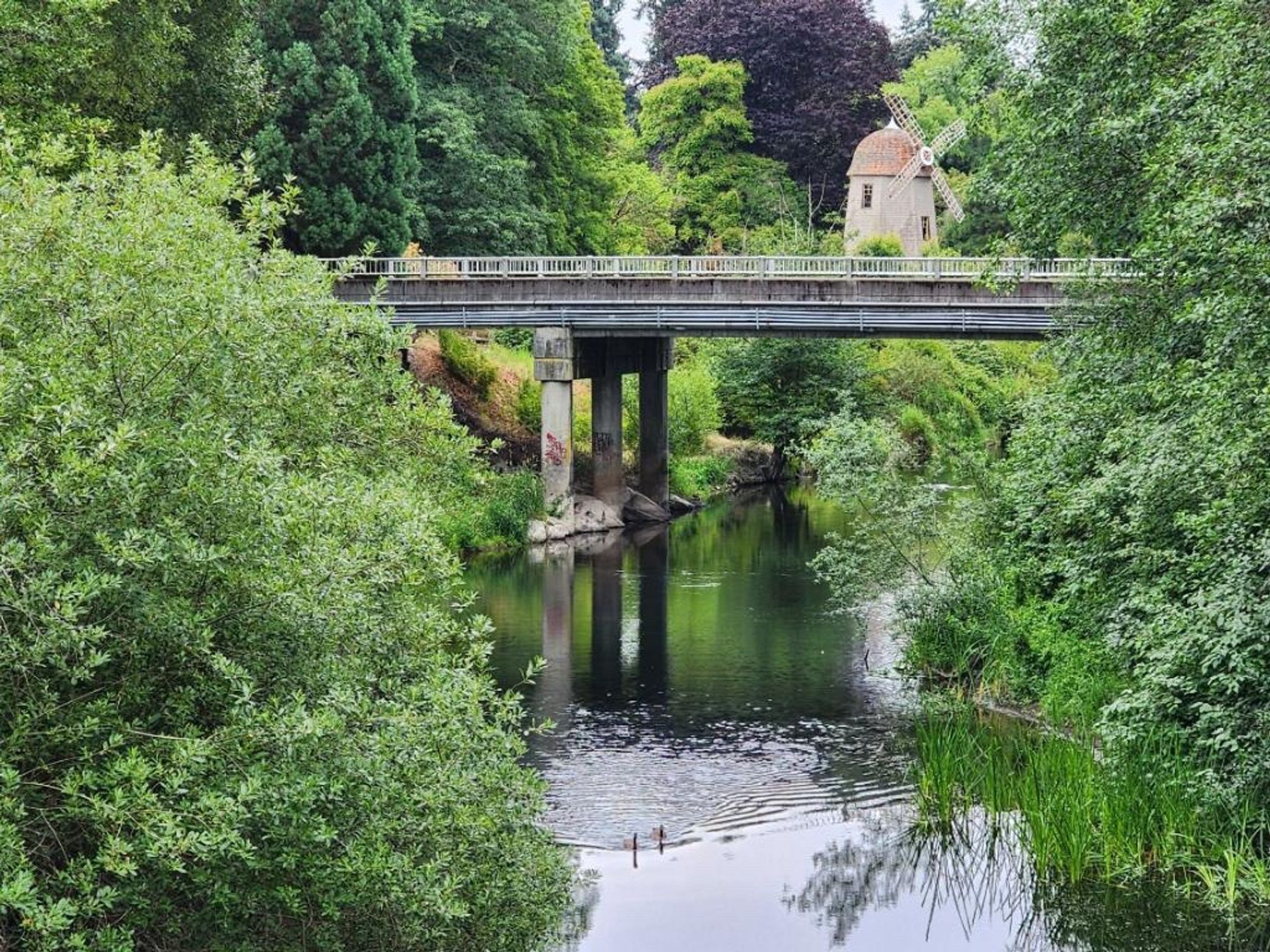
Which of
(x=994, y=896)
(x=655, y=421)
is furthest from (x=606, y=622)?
(x=655, y=421)

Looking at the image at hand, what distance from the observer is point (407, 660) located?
465 inches

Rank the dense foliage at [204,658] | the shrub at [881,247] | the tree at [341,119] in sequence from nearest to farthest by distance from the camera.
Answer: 1. the dense foliage at [204,658]
2. the tree at [341,119]
3. the shrub at [881,247]

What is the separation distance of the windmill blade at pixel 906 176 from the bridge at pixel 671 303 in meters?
29.4

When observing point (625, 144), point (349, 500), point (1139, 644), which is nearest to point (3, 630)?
point (349, 500)

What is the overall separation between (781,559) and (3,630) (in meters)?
31.2

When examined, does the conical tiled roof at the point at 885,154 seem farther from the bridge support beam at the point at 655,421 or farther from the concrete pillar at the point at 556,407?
the concrete pillar at the point at 556,407

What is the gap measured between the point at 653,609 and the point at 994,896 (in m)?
16.5

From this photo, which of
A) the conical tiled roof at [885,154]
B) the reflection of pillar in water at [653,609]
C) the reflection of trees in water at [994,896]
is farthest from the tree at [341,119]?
the reflection of trees in water at [994,896]

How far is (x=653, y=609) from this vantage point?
32.7m

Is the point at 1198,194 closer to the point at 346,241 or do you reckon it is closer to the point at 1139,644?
the point at 1139,644

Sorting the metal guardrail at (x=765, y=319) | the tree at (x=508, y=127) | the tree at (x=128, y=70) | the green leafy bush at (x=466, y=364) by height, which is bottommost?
the green leafy bush at (x=466, y=364)

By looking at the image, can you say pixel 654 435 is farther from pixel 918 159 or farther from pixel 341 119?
pixel 918 159

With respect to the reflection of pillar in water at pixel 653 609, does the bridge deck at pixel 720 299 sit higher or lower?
higher

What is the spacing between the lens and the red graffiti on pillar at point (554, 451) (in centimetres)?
4322
